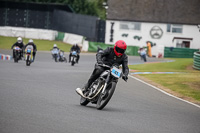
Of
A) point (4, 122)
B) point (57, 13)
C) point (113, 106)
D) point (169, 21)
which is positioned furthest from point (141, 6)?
point (4, 122)

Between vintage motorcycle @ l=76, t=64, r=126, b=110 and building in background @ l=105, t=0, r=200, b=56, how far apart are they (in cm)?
5125

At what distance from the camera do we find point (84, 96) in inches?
405

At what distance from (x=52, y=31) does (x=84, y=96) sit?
47063mm

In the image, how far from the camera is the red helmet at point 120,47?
9.80 m

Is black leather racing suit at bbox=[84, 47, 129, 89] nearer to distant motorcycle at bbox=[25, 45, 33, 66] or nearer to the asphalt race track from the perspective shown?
the asphalt race track

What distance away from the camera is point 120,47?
9805 mm

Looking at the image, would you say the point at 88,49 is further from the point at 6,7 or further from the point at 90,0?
the point at 90,0

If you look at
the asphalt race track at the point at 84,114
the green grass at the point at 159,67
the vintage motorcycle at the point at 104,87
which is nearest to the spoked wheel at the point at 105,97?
the vintage motorcycle at the point at 104,87

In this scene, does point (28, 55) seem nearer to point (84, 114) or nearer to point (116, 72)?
point (116, 72)

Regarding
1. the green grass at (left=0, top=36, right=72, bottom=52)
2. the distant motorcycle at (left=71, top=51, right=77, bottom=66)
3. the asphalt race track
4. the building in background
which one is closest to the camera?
the asphalt race track

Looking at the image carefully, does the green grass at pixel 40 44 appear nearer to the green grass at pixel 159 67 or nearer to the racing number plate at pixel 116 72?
the green grass at pixel 159 67

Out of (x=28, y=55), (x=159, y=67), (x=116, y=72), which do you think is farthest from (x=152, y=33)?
(x=116, y=72)

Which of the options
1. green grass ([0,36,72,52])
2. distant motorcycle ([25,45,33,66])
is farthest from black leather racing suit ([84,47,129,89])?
green grass ([0,36,72,52])

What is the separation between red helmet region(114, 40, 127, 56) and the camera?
9.80 metres
